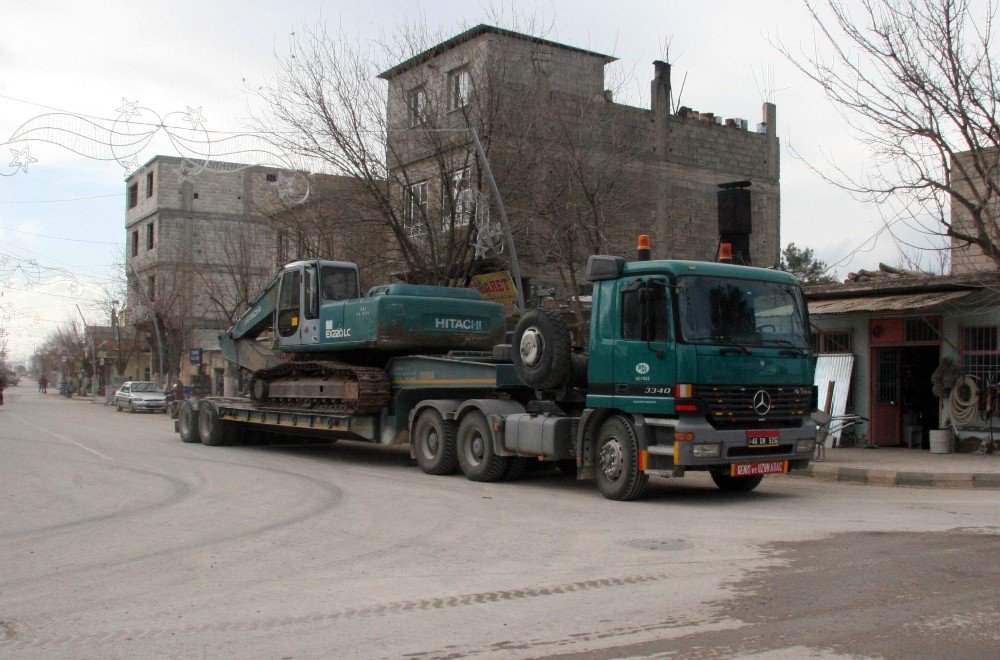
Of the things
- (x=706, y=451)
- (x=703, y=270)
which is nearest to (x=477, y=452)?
(x=706, y=451)

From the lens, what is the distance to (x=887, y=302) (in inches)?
725

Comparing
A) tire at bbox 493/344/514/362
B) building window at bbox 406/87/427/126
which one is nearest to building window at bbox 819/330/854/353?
tire at bbox 493/344/514/362

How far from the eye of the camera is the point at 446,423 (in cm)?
1445

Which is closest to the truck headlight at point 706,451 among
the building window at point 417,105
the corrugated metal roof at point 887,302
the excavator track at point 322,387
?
the excavator track at point 322,387

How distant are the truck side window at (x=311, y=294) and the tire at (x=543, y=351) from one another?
5.97 metres

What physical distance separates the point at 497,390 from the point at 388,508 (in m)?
3.34

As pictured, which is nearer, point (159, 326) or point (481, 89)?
point (481, 89)

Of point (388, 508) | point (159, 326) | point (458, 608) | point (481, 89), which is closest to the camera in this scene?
point (458, 608)

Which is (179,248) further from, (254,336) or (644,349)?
(644,349)

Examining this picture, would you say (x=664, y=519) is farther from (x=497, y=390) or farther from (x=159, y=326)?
(x=159, y=326)

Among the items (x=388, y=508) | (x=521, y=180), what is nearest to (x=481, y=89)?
(x=521, y=180)

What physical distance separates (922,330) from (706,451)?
1006 cm

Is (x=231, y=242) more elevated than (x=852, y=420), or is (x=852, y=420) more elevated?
(x=231, y=242)

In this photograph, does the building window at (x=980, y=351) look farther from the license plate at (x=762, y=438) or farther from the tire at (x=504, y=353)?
the tire at (x=504, y=353)
